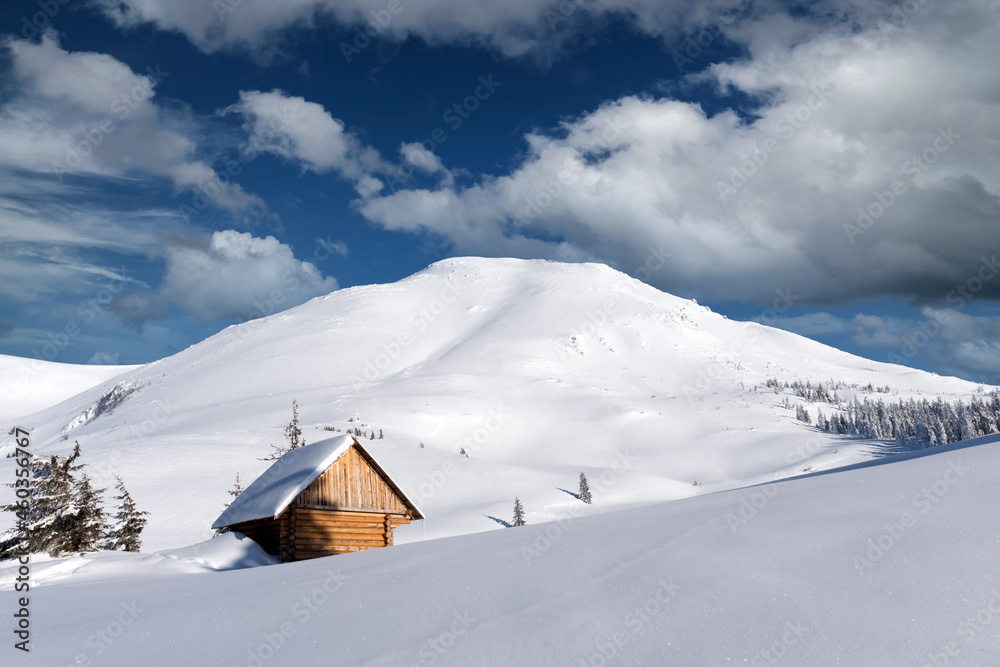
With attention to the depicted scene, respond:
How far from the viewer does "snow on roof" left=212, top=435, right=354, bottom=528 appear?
67.8ft

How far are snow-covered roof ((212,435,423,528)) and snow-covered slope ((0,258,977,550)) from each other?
10767 millimetres

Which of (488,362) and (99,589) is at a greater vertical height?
(488,362)

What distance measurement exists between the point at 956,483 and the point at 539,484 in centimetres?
4821

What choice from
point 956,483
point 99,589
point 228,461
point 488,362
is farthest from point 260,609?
point 488,362

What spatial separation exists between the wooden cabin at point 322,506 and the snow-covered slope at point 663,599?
11485mm

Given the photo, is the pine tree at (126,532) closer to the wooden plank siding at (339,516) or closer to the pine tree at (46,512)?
the pine tree at (46,512)

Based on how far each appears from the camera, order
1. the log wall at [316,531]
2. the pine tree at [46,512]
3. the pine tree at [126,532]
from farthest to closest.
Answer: the pine tree at [126,532], the log wall at [316,531], the pine tree at [46,512]

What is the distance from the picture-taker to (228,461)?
1890 inches

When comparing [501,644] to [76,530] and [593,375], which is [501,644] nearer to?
[76,530]

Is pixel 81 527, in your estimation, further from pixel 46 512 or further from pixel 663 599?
pixel 663 599

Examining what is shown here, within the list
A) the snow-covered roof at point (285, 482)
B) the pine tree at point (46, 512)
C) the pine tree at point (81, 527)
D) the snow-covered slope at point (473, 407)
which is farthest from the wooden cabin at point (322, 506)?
the snow-covered slope at point (473, 407)

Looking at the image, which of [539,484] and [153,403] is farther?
[153,403]

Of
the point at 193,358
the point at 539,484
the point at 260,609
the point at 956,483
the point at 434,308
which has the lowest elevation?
the point at 539,484

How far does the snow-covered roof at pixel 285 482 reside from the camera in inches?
814
